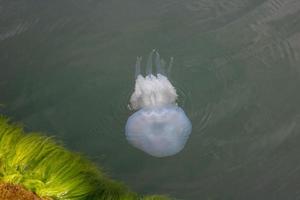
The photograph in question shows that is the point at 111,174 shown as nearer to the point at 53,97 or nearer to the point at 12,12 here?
the point at 53,97

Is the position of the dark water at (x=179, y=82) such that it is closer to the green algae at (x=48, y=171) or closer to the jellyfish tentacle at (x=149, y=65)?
the jellyfish tentacle at (x=149, y=65)

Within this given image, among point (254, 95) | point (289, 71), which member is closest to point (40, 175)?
point (254, 95)

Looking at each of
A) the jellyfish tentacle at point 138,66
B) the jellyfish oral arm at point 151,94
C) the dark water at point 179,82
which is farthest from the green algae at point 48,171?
the jellyfish tentacle at point 138,66

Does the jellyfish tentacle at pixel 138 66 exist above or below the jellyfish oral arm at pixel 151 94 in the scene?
above

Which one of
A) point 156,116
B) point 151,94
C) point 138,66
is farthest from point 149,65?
point 156,116

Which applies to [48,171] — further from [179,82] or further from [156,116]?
[179,82]
